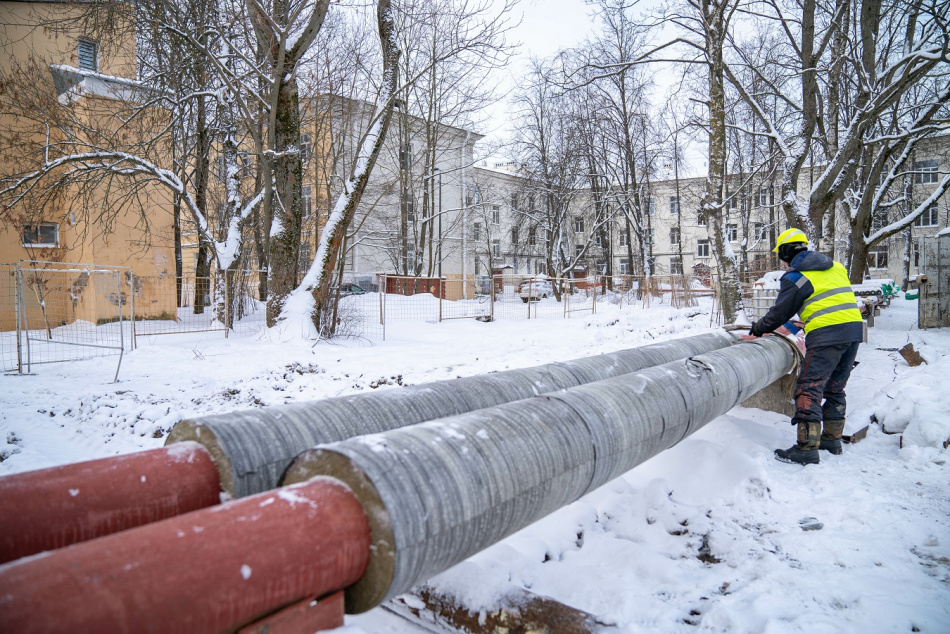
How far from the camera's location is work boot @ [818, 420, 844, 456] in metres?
4.72

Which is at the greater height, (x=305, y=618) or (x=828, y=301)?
(x=828, y=301)

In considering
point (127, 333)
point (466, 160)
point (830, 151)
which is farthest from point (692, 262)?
point (127, 333)

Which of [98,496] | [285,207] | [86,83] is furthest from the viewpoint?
[86,83]

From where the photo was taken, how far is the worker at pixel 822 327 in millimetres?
4695

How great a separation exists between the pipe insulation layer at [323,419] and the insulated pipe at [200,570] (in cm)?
50

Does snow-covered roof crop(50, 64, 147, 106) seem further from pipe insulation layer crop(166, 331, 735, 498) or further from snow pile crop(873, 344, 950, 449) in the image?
snow pile crop(873, 344, 950, 449)

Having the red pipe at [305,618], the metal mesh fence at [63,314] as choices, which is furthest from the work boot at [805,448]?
the metal mesh fence at [63,314]

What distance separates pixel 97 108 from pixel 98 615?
692 inches

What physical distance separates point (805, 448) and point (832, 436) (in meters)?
0.52

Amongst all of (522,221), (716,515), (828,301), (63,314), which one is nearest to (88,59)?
(63,314)

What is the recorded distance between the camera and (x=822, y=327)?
15.6ft

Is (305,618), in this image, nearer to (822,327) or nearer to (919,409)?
(822,327)

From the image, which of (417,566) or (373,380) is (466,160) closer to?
(373,380)

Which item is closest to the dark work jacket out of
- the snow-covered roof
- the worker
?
the worker
